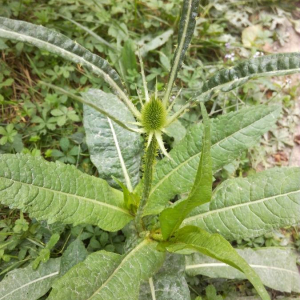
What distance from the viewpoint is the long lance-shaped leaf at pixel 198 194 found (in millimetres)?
1199

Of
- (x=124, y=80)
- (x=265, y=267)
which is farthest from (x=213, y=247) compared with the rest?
(x=124, y=80)

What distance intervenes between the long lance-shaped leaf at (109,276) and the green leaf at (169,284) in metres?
0.18

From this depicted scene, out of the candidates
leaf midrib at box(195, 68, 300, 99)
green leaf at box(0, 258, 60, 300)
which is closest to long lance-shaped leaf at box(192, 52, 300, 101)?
leaf midrib at box(195, 68, 300, 99)

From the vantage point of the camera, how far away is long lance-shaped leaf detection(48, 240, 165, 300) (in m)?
1.50

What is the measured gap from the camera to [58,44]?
4.78ft

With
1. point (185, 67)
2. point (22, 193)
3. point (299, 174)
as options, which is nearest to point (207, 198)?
point (299, 174)

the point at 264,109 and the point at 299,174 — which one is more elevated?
the point at 264,109

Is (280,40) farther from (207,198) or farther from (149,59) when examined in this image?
(207,198)

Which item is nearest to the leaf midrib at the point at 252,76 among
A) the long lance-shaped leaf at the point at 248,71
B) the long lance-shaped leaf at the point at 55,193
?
the long lance-shaped leaf at the point at 248,71

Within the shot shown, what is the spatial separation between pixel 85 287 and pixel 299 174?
1333 millimetres

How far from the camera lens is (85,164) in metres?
2.45

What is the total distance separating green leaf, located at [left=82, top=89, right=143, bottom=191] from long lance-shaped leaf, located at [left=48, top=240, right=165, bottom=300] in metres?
0.54

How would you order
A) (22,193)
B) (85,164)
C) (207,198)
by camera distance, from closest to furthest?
(207,198) → (22,193) → (85,164)

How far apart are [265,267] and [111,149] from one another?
1292mm
